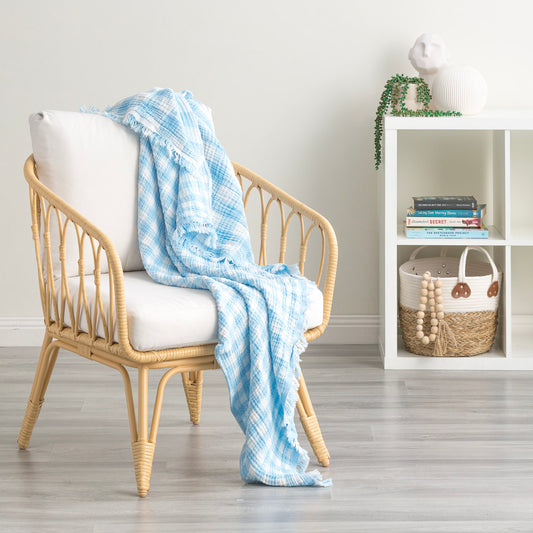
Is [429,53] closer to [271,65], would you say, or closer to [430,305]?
[271,65]

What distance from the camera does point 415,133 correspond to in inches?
124

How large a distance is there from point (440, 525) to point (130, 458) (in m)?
0.78

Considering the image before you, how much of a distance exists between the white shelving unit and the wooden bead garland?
0.28ft

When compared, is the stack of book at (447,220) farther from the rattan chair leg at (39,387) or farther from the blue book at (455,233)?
the rattan chair leg at (39,387)

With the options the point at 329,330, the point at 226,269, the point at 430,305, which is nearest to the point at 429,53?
the point at 430,305

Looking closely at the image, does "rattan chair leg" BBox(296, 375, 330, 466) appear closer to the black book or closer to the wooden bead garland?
the wooden bead garland

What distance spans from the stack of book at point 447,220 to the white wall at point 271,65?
1.16ft

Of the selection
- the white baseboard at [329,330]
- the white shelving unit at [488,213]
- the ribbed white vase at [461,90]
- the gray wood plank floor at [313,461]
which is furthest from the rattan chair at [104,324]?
the white baseboard at [329,330]

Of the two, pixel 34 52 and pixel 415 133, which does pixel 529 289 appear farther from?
pixel 34 52

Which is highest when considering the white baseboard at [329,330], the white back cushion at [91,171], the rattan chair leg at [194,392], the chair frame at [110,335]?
the white back cushion at [91,171]

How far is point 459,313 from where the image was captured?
9.18 ft

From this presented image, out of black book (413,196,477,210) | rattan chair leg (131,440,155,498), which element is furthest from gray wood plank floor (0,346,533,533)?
black book (413,196,477,210)

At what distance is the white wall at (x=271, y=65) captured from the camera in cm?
307

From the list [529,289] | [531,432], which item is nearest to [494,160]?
[529,289]
